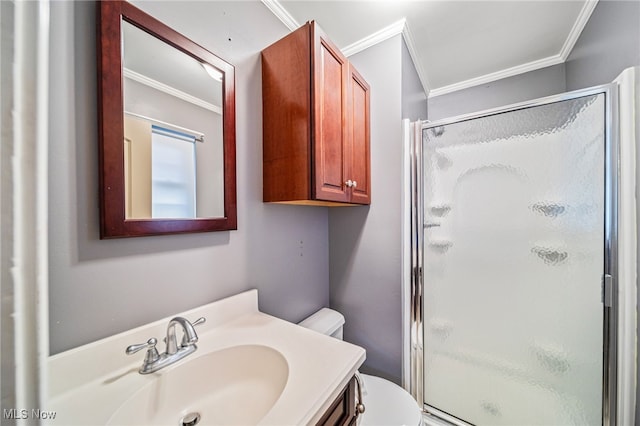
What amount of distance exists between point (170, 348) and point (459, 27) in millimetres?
2109

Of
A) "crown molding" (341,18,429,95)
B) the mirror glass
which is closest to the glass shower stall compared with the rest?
"crown molding" (341,18,429,95)

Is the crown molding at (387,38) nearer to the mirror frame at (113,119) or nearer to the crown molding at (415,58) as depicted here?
the crown molding at (415,58)

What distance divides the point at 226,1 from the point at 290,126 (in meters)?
0.58

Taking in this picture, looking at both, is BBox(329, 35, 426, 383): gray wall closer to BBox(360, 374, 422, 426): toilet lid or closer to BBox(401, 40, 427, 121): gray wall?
BBox(401, 40, 427, 121): gray wall

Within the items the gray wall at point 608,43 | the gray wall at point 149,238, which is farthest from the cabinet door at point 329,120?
the gray wall at point 608,43

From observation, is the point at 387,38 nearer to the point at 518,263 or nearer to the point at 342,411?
the point at 518,263

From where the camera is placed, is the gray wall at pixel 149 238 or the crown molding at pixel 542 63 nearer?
the gray wall at pixel 149 238

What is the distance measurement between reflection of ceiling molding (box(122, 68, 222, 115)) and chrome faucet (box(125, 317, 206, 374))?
737mm

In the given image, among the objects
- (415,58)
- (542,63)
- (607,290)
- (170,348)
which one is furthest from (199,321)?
(542,63)

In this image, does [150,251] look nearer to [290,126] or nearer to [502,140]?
[290,126]

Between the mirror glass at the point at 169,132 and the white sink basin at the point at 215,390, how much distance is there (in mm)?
482

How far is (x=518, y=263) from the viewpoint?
113 cm

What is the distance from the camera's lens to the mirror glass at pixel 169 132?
0.69 m

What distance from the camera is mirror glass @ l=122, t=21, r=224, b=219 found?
69 cm
